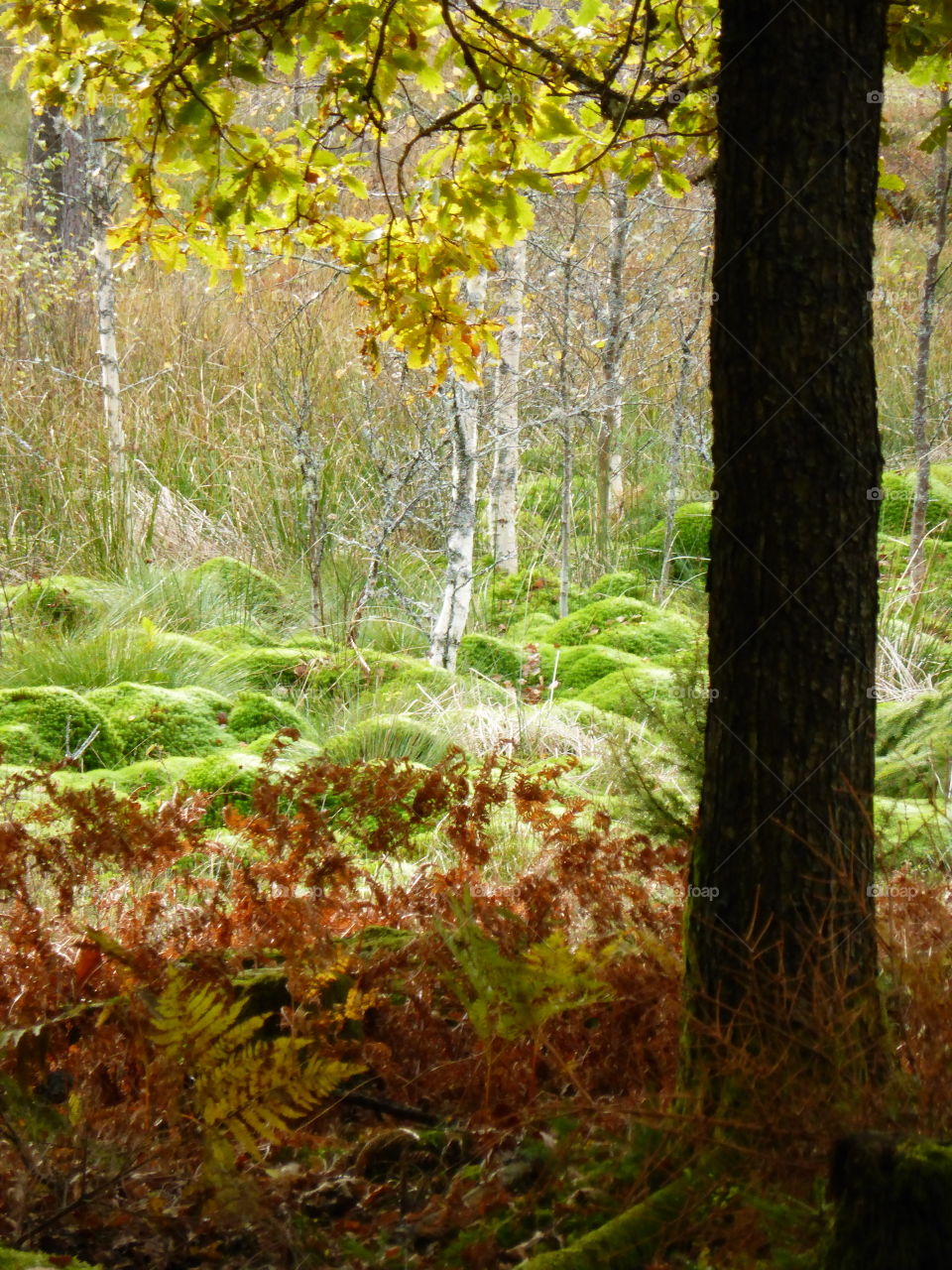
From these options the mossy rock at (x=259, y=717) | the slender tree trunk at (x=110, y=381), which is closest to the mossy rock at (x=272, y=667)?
the mossy rock at (x=259, y=717)

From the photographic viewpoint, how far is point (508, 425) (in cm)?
856

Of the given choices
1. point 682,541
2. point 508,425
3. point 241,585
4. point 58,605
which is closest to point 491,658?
point 241,585

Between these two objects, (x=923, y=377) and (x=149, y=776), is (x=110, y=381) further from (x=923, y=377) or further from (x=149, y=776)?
(x=923, y=377)

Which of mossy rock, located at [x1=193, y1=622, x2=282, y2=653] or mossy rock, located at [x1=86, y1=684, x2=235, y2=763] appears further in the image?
mossy rock, located at [x1=193, y1=622, x2=282, y2=653]

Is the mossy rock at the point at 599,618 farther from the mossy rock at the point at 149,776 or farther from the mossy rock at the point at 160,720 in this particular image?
the mossy rock at the point at 149,776

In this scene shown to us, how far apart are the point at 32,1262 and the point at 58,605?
6016mm

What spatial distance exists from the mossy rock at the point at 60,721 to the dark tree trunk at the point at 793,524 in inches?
151

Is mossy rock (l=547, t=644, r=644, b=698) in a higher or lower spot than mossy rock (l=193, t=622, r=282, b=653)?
lower

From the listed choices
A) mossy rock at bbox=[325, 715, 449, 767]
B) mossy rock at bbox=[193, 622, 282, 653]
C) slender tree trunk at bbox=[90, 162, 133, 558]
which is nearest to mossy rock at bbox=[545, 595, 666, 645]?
mossy rock at bbox=[193, 622, 282, 653]

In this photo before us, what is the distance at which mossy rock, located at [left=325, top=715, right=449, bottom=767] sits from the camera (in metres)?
5.30

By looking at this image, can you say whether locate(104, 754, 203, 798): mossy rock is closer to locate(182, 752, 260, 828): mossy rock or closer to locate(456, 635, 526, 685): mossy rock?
locate(182, 752, 260, 828): mossy rock

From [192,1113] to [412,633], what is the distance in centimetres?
587

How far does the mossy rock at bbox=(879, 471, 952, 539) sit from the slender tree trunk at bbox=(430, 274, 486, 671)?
377 centimetres

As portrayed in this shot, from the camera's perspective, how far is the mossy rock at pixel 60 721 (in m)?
5.07
